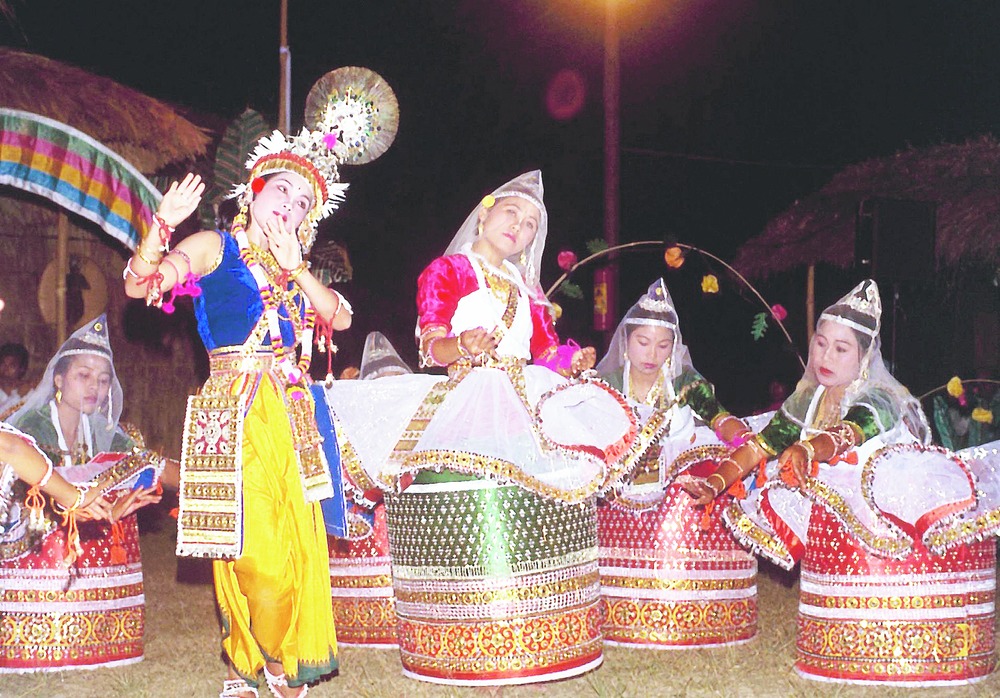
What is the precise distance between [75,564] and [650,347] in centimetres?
270

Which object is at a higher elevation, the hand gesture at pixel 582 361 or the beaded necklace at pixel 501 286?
the beaded necklace at pixel 501 286

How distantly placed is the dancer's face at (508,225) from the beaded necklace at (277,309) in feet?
2.81

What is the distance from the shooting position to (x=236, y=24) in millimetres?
19562

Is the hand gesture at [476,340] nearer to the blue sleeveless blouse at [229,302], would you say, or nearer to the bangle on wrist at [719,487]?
the blue sleeveless blouse at [229,302]

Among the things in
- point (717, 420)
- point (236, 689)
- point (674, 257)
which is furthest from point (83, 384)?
point (674, 257)

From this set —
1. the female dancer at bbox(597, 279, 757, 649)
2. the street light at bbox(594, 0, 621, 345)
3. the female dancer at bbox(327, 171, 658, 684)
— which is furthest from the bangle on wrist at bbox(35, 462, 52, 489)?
the street light at bbox(594, 0, 621, 345)

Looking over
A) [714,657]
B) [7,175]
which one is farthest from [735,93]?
[714,657]

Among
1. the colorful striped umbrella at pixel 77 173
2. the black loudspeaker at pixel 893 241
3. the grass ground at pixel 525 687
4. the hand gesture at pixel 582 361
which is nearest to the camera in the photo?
the grass ground at pixel 525 687

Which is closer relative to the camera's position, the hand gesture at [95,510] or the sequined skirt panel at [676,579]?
the hand gesture at [95,510]

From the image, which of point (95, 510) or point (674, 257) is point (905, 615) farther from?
point (674, 257)

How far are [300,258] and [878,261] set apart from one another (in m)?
5.70

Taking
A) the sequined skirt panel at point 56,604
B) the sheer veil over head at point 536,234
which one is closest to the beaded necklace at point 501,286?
the sheer veil over head at point 536,234

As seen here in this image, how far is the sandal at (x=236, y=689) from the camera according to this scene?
15.0 ft

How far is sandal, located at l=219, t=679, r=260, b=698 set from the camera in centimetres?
456
